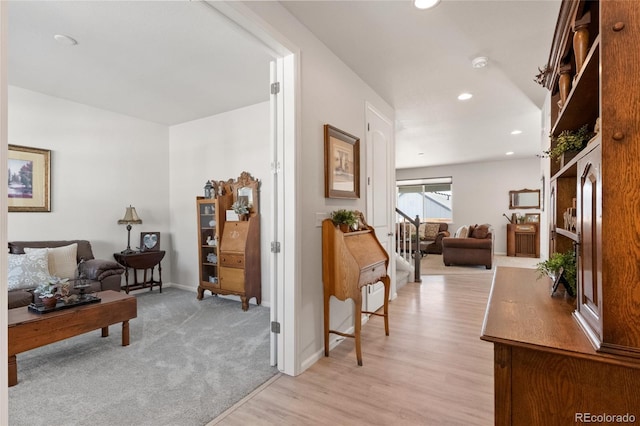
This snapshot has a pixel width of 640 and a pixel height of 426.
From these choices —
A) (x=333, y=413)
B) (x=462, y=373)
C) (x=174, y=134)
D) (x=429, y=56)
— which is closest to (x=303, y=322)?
(x=333, y=413)

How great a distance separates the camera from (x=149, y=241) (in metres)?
4.64

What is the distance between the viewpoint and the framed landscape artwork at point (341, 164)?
258cm

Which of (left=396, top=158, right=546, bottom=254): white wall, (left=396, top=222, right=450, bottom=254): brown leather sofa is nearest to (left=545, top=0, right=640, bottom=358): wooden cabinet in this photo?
(left=396, top=222, right=450, bottom=254): brown leather sofa

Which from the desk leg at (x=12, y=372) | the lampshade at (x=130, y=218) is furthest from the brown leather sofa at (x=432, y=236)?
the desk leg at (x=12, y=372)

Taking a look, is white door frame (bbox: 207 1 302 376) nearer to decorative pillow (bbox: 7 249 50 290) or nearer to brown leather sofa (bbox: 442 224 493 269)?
decorative pillow (bbox: 7 249 50 290)

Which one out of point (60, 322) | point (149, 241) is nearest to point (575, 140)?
point (60, 322)

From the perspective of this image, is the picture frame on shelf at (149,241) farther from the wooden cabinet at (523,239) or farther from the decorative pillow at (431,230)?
the wooden cabinet at (523,239)

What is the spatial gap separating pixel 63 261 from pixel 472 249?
270 inches

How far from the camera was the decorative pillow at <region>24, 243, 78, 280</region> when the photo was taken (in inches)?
136

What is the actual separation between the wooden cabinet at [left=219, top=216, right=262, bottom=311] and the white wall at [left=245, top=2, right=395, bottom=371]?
148cm

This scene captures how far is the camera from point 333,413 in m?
1.78

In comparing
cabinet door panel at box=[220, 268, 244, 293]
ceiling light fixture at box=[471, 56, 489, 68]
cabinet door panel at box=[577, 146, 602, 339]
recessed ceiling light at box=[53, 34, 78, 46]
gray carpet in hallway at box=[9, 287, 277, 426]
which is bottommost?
gray carpet in hallway at box=[9, 287, 277, 426]

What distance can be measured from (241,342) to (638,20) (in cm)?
303

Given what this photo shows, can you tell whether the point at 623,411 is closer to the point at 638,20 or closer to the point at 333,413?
the point at 638,20
